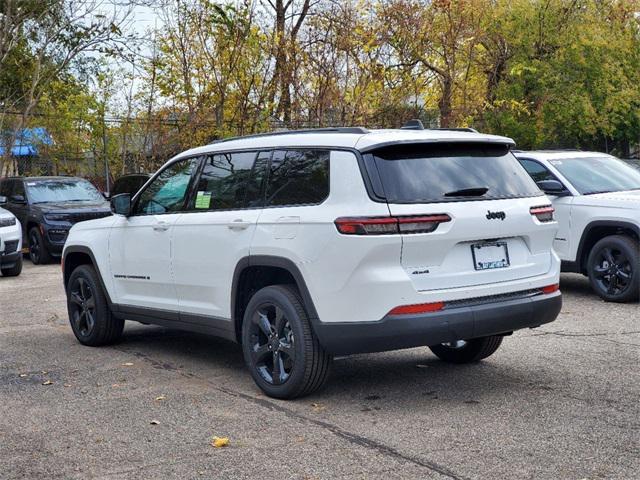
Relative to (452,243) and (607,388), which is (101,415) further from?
(607,388)

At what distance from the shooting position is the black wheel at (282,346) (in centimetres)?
599

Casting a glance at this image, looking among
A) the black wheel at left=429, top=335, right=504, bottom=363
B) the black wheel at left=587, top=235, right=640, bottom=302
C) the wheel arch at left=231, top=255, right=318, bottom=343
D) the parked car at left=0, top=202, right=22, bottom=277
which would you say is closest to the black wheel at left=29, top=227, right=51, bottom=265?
the parked car at left=0, top=202, right=22, bottom=277

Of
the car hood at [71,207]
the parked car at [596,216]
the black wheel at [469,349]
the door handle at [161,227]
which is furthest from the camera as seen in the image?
the car hood at [71,207]

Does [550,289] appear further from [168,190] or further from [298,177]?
[168,190]

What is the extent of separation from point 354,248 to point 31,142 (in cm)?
2191

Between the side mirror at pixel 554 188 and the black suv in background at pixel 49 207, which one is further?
the black suv in background at pixel 49 207

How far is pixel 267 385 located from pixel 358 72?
49.3 feet

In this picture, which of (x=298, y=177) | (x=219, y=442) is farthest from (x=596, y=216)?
(x=219, y=442)

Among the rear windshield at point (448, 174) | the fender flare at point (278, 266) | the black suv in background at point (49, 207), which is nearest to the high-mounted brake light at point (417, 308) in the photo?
the fender flare at point (278, 266)

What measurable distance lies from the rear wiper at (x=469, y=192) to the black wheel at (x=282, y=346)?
1231mm

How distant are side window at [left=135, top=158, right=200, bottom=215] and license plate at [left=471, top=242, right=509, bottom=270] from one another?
2572mm

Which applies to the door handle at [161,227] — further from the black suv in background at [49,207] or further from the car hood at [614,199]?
the black suv in background at [49,207]

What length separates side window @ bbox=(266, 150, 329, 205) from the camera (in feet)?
20.1

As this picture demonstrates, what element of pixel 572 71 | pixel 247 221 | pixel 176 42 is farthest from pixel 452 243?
pixel 572 71
